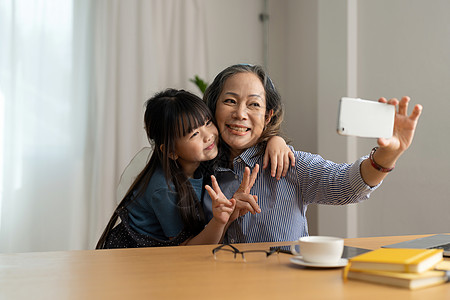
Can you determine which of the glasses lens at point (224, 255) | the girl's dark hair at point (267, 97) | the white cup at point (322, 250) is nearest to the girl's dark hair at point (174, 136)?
the girl's dark hair at point (267, 97)

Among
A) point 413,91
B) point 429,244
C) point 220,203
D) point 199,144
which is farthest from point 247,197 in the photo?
point 413,91

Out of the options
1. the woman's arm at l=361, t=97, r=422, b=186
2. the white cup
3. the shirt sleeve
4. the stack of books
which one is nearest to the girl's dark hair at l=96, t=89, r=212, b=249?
the shirt sleeve

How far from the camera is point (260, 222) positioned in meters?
1.58

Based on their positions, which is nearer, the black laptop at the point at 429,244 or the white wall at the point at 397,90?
the black laptop at the point at 429,244

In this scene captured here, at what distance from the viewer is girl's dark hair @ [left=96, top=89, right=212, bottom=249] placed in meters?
1.59

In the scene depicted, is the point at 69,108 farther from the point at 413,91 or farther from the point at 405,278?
the point at 405,278

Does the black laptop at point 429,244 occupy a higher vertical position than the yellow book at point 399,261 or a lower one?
lower

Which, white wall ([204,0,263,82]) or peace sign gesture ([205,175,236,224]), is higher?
white wall ([204,0,263,82])

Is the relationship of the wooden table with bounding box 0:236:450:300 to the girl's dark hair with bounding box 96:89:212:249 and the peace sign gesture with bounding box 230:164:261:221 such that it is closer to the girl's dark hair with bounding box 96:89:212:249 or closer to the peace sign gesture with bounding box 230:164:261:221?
the peace sign gesture with bounding box 230:164:261:221

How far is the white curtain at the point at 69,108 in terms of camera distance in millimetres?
2908

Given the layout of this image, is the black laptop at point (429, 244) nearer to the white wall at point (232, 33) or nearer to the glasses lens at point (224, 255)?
the glasses lens at point (224, 255)

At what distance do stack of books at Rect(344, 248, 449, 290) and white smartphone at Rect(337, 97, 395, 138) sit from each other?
25 cm

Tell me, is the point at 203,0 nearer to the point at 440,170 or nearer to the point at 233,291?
the point at 440,170

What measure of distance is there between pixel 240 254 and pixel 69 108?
7.96 ft
